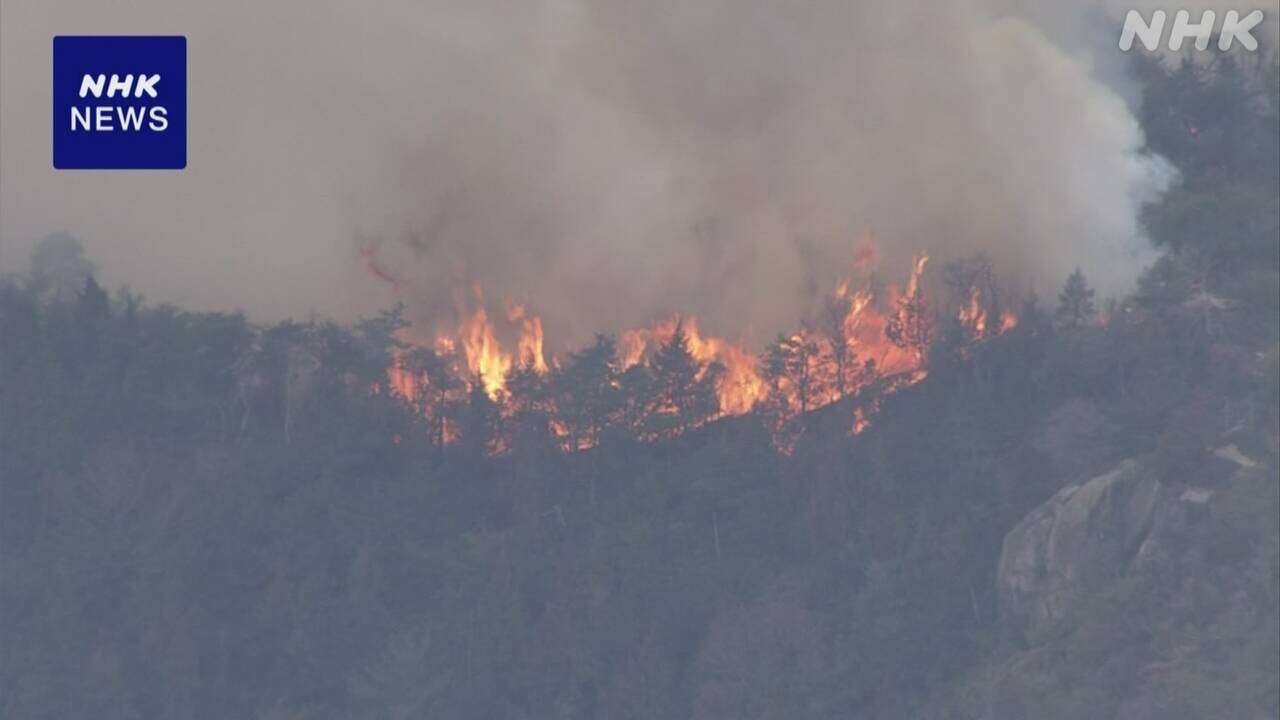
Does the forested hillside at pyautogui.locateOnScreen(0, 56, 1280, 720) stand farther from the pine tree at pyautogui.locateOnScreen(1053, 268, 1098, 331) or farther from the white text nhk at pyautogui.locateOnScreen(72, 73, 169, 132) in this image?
the white text nhk at pyautogui.locateOnScreen(72, 73, 169, 132)

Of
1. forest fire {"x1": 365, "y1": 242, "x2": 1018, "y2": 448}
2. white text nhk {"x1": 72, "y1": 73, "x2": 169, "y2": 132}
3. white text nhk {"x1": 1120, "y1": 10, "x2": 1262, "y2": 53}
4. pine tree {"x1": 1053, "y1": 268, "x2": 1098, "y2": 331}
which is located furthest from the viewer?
forest fire {"x1": 365, "y1": 242, "x2": 1018, "y2": 448}

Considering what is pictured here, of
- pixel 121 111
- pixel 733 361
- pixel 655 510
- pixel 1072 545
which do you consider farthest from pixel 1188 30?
pixel 121 111

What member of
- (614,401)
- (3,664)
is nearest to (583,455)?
(614,401)

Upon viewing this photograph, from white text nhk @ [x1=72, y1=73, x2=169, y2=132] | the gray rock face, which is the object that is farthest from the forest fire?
white text nhk @ [x1=72, y1=73, x2=169, y2=132]

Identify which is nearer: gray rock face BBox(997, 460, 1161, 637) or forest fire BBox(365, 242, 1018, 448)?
gray rock face BBox(997, 460, 1161, 637)

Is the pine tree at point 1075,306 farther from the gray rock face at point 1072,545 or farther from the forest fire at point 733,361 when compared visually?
the gray rock face at point 1072,545
